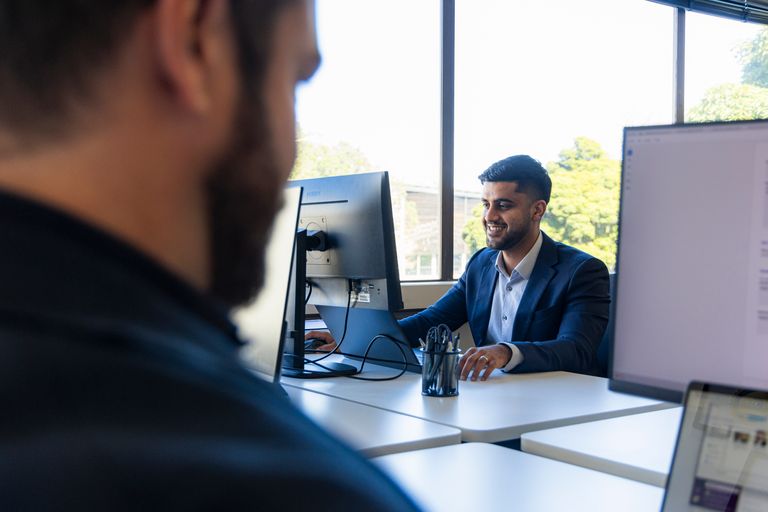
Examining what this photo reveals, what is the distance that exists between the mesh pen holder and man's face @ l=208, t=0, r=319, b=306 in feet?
4.52

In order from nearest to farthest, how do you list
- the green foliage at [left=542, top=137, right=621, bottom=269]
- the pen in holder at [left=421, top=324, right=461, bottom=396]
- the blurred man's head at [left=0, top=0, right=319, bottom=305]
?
the blurred man's head at [left=0, top=0, right=319, bottom=305] → the pen in holder at [left=421, top=324, right=461, bottom=396] → the green foliage at [left=542, top=137, right=621, bottom=269]

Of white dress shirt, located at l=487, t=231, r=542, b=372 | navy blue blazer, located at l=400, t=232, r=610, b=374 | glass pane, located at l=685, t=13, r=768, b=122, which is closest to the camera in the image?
navy blue blazer, located at l=400, t=232, r=610, b=374

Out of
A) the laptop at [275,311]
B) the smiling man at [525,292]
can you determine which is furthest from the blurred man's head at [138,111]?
the smiling man at [525,292]

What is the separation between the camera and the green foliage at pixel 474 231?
4230 millimetres

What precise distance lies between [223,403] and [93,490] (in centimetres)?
6

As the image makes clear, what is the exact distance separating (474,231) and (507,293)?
1.33 meters

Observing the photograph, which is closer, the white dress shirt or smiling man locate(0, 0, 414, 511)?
smiling man locate(0, 0, 414, 511)

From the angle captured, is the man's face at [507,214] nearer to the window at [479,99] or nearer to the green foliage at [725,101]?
the window at [479,99]

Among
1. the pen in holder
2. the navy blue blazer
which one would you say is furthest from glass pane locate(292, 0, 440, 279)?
the pen in holder

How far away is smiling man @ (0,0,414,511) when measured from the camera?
28cm

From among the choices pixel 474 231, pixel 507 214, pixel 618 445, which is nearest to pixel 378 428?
pixel 618 445

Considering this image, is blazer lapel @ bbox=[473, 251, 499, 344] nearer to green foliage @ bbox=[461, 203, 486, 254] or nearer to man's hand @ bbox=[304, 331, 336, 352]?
man's hand @ bbox=[304, 331, 336, 352]

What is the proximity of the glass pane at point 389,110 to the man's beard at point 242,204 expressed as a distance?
3.05m

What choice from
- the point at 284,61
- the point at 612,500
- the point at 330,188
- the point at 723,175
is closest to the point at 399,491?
the point at 284,61
